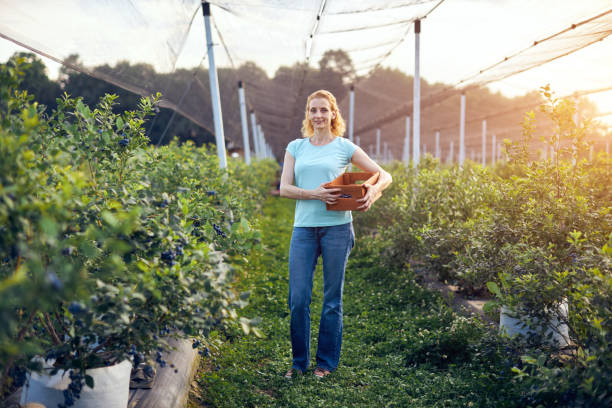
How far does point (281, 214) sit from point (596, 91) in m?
8.50

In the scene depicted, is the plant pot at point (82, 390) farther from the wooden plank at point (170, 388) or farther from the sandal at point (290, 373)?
the sandal at point (290, 373)

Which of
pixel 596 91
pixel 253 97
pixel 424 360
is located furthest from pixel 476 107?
pixel 424 360

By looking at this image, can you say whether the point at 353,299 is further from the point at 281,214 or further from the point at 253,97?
the point at 253,97

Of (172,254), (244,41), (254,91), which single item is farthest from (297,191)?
(254,91)

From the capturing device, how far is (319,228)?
2.96 m

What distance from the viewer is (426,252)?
4605 millimetres

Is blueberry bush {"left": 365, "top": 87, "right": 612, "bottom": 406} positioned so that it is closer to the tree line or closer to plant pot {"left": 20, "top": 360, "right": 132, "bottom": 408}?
the tree line

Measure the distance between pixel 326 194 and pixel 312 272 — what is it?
58 cm

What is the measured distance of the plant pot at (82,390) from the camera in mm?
1908

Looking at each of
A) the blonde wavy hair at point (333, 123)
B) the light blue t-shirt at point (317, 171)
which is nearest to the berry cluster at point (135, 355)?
the light blue t-shirt at point (317, 171)

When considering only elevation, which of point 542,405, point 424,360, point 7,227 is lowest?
→ point 424,360

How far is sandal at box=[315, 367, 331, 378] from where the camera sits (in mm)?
3016

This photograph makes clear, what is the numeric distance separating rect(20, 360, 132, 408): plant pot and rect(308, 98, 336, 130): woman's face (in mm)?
1942

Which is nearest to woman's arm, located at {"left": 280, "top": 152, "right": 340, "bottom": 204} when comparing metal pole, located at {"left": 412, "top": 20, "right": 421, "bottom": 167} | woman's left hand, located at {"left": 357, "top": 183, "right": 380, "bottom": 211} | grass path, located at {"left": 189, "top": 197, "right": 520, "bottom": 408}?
woman's left hand, located at {"left": 357, "top": 183, "right": 380, "bottom": 211}
